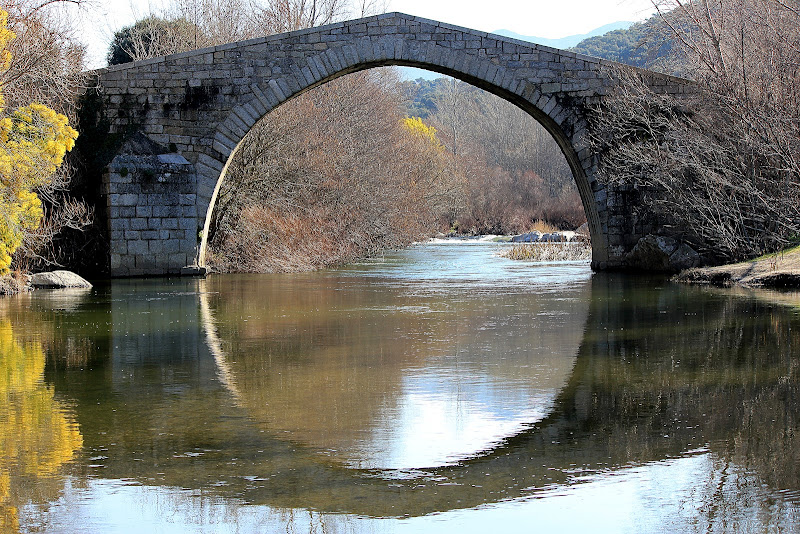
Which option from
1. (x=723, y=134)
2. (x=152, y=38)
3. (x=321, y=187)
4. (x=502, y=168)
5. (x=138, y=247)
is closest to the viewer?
(x=723, y=134)

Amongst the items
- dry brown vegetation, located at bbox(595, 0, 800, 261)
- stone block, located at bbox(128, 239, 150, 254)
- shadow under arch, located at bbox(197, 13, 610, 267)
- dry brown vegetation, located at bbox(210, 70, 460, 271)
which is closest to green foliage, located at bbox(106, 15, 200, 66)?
dry brown vegetation, located at bbox(210, 70, 460, 271)

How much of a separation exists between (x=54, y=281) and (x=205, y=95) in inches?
165

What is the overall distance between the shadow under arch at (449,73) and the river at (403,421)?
6.69m

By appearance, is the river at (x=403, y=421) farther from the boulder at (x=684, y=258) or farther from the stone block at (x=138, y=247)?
the boulder at (x=684, y=258)

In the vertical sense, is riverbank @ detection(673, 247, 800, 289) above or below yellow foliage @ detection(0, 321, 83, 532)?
above

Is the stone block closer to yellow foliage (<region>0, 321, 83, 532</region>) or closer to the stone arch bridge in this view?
the stone arch bridge

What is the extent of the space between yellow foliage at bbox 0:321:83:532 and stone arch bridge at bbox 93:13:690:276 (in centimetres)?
922

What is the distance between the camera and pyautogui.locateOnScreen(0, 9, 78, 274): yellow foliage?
12.2 metres

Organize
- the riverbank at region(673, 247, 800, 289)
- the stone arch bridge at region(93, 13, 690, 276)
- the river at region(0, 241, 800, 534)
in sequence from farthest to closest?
the stone arch bridge at region(93, 13, 690, 276), the riverbank at region(673, 247, 800, 289), the river at region(0, 241, 800, 534)

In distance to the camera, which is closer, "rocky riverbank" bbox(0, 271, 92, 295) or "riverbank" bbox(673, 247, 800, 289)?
"riverbank" bbox(673, 247, 800, 289)

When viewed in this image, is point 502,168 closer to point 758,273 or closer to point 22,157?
point 758,273

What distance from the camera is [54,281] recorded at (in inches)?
563

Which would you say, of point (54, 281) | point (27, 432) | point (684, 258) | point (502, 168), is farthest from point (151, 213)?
point (502, 168)

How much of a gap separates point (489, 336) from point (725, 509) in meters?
4.74
